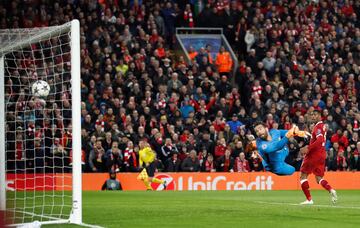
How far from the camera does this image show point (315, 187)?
94.9 feet

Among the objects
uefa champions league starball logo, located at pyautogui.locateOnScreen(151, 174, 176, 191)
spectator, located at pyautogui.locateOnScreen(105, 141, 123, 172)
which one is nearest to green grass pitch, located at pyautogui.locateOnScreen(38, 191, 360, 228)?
spectator, located at pyautogui.locateOnScreen(105, 141, 123, 172)

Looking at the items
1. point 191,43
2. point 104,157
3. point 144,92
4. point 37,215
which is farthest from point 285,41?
point 37,215

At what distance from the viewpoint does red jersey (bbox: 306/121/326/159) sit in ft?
64.6

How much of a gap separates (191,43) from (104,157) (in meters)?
9.84

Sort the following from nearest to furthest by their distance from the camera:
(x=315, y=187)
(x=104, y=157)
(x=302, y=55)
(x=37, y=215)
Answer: (x=37, y=215) → (x=104, y=157) → (x=315, y=187) → (x=302, y=55)

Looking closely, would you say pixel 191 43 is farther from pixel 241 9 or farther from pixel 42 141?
pixel 42 141

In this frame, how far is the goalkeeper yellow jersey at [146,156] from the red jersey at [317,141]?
327 inches

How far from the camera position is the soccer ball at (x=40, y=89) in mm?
21641

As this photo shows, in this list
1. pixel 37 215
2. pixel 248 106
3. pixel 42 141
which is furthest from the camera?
pixel 248 106

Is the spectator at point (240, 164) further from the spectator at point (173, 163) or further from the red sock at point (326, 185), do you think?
the red sock at point (326, 185)

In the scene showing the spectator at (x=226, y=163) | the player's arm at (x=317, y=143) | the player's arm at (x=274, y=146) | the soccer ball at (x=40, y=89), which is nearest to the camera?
the player's arm at (x=274, y=146)

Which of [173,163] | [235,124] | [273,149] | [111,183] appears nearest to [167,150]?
[173,163]

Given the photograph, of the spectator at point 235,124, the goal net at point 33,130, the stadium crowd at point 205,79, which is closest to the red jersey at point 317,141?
the goal net at point 33,130

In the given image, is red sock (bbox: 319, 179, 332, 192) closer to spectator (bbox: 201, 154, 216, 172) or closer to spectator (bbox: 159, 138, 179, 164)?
spectator (bbox: 201, 154, 216, 172)
